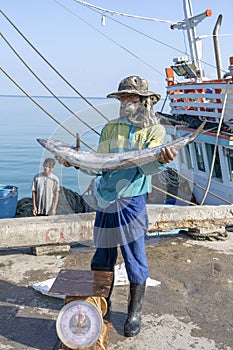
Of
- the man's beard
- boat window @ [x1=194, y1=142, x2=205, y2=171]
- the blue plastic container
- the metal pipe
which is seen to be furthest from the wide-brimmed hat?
the metal pipe

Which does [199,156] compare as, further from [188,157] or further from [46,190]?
[46,190]

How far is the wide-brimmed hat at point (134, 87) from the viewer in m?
3.61

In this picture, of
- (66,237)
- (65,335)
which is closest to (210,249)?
(66,237)

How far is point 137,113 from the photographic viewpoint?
3.75 metres

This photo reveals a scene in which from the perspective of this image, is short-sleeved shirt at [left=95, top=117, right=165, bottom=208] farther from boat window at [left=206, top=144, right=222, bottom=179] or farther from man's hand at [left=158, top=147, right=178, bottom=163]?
boat window at [left=206, top=144, right=222, bottom=179]

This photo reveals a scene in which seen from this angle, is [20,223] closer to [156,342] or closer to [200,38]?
[156,342]

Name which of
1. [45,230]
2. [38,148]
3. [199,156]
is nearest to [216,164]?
[199,156]

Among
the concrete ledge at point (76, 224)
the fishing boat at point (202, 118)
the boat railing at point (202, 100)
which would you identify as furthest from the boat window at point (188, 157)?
the concrete ledge at point (76, 224)

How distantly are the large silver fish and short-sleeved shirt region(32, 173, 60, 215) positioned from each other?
3908 millimetres

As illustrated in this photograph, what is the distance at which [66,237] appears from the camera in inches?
227

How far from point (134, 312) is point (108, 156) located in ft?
4.70

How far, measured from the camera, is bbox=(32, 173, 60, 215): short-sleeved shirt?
779cm

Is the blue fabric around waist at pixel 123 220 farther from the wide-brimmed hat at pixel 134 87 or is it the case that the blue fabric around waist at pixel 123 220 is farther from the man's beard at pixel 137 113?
the wide-brimmed hat at pixel 134 87

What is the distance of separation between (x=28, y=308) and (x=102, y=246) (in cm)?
111
